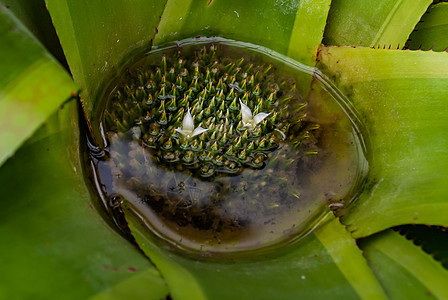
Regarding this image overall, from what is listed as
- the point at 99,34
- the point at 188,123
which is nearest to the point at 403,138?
the point at 188,123

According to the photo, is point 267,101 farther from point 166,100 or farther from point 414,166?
point 414,166

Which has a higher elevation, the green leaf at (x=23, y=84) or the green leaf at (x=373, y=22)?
the green leaf at (x=373, y=22)

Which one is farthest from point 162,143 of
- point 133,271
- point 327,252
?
point 327,252

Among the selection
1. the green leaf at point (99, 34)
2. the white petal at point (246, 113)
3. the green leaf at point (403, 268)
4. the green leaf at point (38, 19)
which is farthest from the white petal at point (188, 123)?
the green leaf at point (403, 268)

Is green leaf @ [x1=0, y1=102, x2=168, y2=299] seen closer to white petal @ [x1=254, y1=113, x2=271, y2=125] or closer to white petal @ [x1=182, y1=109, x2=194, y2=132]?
white petal @ [x1=182, y1=109, x2=194, y2=132]

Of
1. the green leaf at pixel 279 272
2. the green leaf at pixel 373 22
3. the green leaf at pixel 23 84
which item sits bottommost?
the green leaf at pixel 279 272

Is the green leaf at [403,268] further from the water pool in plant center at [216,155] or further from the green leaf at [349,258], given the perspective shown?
the water pool in plant center at [216,155]

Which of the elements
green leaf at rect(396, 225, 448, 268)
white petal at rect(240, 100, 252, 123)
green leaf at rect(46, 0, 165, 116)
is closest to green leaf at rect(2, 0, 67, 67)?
green leaf at rect(46, 0, 165, 116)
